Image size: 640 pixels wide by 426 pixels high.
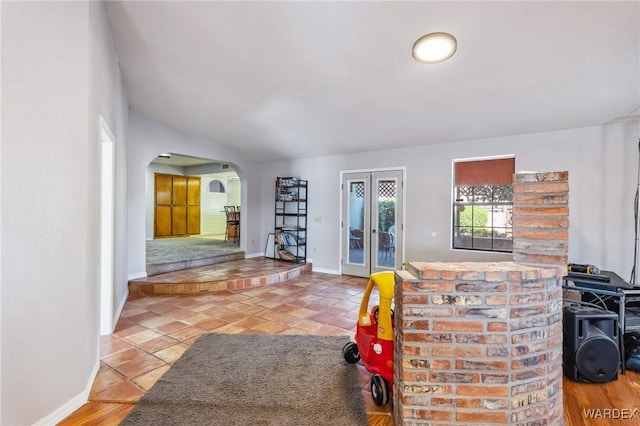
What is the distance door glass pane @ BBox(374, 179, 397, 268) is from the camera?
5176 millimetres

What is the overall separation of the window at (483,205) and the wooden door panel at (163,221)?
8.39 m

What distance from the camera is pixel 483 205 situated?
14.2 ft

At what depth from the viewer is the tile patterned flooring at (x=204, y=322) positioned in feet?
7.07

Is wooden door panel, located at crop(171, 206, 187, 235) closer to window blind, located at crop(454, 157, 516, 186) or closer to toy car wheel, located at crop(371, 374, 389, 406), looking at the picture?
window blind, located at crop(454, 157, 516, 186)

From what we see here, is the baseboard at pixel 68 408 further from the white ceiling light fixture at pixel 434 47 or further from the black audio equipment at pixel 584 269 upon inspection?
the black audio equipment at pixel 584 269

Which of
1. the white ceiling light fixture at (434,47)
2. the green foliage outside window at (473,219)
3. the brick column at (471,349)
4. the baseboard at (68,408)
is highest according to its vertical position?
the white ceiling light fixture at (434,47)

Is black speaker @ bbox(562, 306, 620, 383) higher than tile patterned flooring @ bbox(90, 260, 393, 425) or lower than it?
higher

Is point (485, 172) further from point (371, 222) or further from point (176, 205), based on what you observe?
point (176, 205)

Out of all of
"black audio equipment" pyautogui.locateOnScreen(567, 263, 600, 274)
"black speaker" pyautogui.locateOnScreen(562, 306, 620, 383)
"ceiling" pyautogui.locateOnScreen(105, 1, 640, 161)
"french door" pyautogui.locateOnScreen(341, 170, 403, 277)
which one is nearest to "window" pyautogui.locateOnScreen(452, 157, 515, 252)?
"ceiling" pyautogui.locateOnScreen(105, 1, 640, 161)

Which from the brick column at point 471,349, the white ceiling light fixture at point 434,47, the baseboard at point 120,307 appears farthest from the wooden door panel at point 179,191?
the brick column at point 471,349

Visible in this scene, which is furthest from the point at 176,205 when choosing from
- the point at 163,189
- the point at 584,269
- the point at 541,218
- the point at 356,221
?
the point at 584,269

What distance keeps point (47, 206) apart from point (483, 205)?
4907mm

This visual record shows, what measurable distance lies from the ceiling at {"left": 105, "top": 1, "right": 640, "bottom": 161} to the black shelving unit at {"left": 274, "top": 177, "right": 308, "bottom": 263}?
1863 mm

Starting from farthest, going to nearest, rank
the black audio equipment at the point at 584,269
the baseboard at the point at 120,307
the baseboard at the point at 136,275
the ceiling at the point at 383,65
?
the baseboard at the point at 136,275
the baseboard at the point at 120,307
the black audio equipment at the point at 584,269
the ceiling at the point at 383,65
